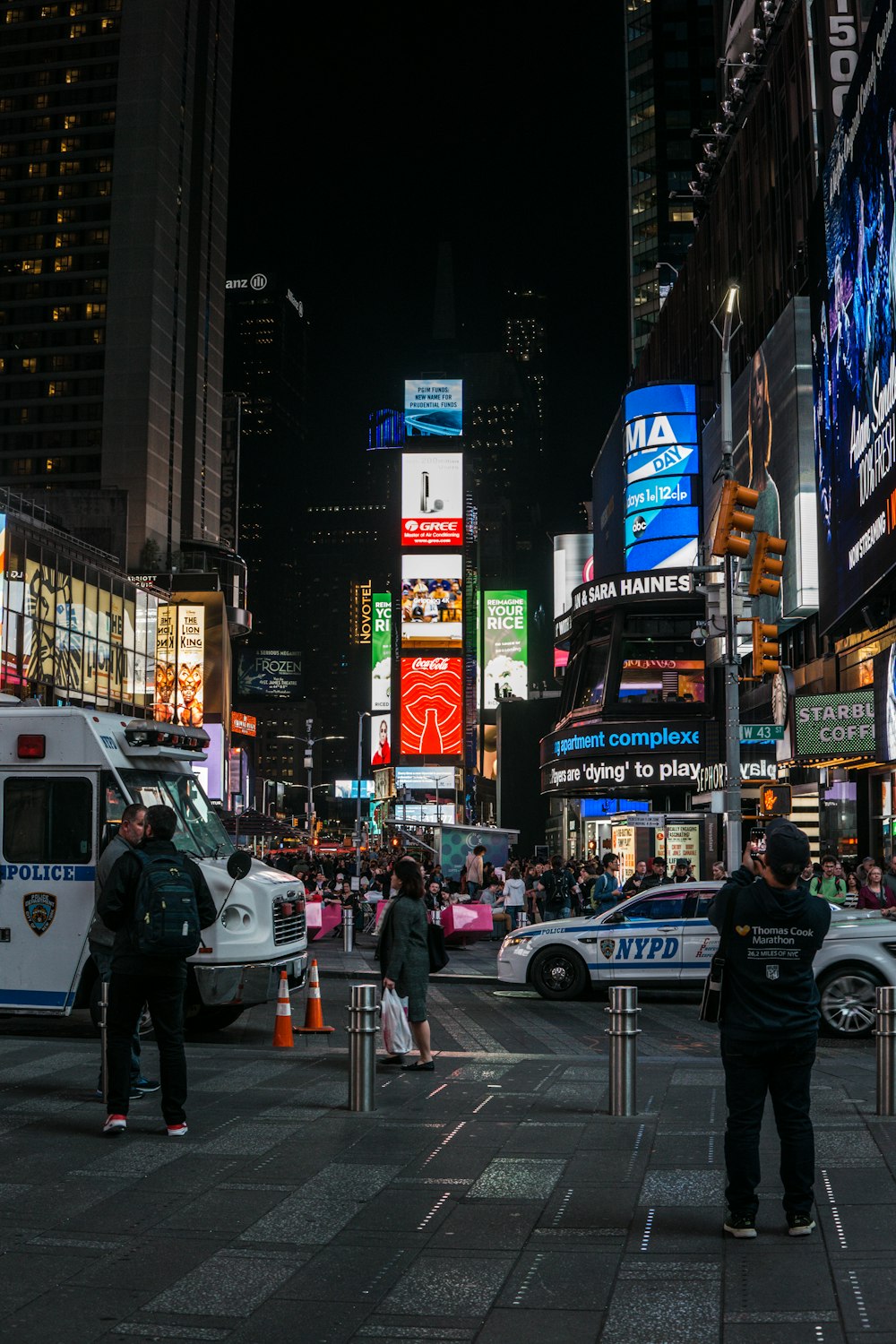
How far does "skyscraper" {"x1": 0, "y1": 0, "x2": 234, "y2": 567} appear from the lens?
111 metres

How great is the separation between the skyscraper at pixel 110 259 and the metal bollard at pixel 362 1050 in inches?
3984

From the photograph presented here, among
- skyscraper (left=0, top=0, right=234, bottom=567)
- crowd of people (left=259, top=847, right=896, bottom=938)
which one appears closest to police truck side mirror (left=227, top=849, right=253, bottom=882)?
crowd of people (left=259, top=847, right=896, bottom=938)

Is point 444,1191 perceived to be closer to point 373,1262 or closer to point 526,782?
point 373,1262

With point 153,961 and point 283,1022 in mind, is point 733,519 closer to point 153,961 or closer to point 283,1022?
point 283,1022

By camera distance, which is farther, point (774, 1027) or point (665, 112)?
point (665, 112)

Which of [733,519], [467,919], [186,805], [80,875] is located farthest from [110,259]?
[80,875]

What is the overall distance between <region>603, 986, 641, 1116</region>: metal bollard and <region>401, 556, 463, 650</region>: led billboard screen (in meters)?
85.3

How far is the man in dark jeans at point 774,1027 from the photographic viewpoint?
6.04 meters

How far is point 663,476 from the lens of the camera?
5481 centimetres

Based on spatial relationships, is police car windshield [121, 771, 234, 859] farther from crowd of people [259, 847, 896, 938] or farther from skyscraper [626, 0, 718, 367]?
skyscraper [626, 0, 718, 367]

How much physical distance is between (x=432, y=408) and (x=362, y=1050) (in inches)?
4001

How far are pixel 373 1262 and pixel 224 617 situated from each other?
91.5m

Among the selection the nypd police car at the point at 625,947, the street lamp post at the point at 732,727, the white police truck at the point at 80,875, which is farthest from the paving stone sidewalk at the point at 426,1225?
the street lamp post at the point at 732,727

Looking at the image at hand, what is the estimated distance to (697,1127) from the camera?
8750mm
